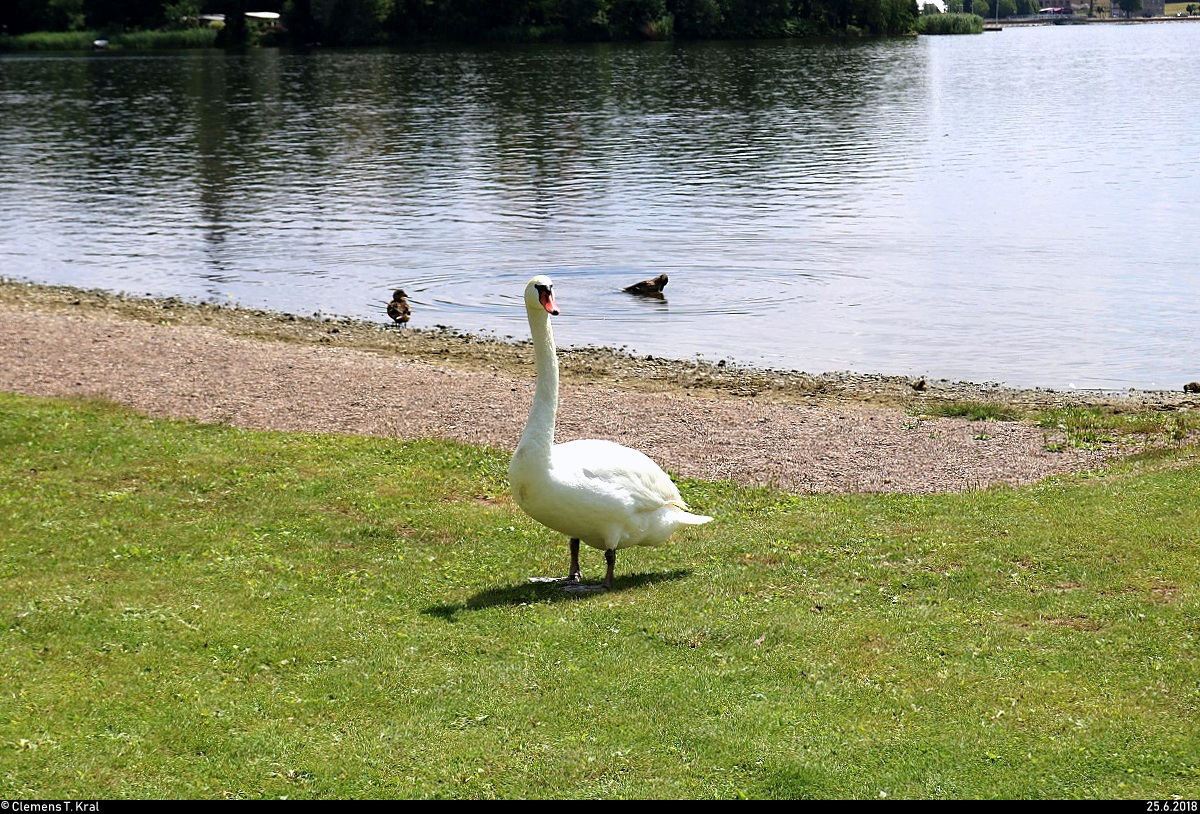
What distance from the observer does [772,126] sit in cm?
7069

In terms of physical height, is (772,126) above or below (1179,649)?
above

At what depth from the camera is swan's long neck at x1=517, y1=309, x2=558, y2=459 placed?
11.2m

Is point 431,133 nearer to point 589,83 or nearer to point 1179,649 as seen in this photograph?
point 589,83

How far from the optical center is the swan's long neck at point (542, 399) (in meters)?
11.2

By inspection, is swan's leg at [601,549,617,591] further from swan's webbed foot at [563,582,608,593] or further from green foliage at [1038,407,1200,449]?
green foliage at [1038,407,1200,449]

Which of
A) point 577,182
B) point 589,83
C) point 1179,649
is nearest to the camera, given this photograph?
point 1179,649

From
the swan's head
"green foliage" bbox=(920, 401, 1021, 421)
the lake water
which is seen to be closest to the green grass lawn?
the swan's head

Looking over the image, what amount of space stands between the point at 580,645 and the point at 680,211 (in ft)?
121

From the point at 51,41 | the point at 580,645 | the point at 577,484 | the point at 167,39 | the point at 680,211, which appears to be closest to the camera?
the point at 580,645

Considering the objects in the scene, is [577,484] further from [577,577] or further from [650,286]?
[650,286]

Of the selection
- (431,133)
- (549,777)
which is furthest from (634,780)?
(431,133)

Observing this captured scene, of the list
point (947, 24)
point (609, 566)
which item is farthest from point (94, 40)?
point (609, 566)

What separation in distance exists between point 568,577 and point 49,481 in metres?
6.66

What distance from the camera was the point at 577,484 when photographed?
36.9ft
